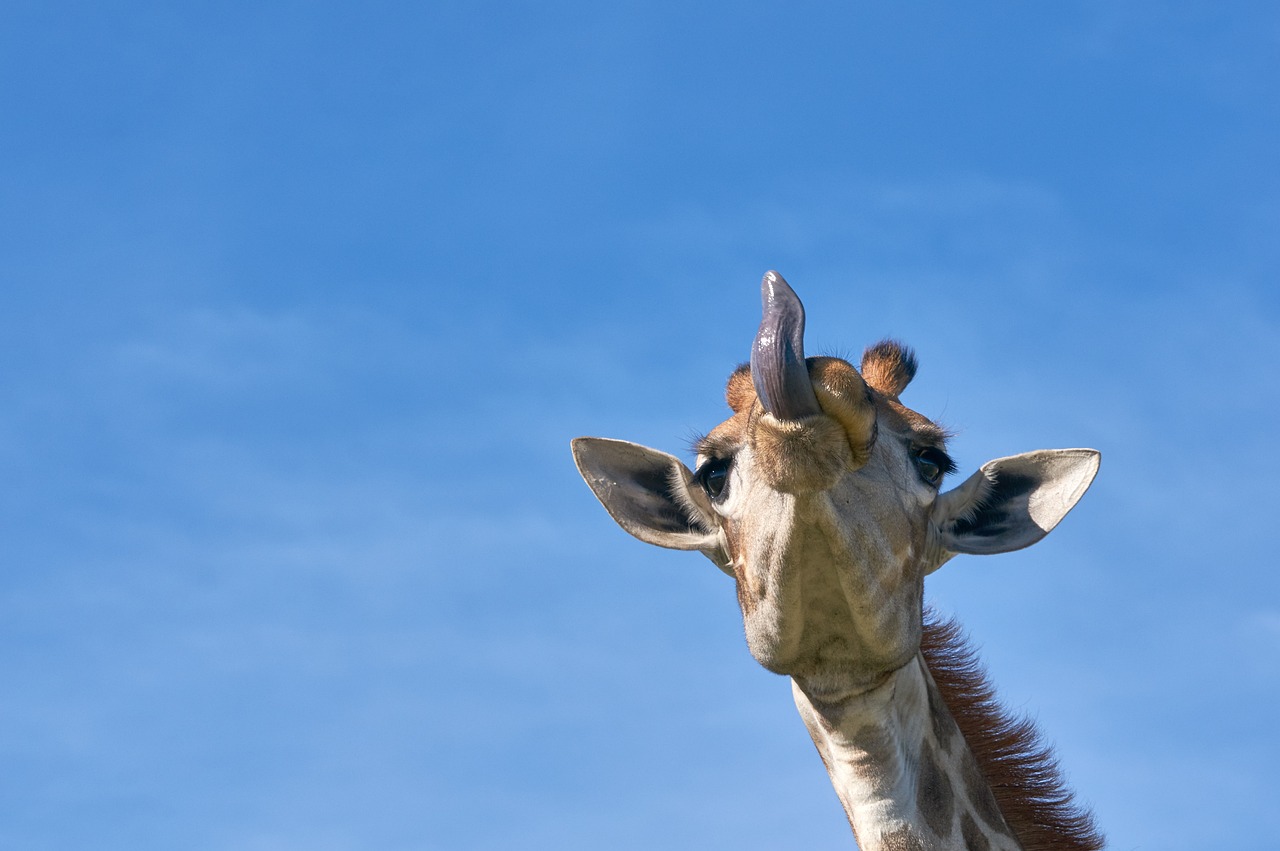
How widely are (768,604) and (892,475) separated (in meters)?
0.89

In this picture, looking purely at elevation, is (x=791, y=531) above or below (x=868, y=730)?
above

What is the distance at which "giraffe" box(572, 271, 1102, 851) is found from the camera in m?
6.89

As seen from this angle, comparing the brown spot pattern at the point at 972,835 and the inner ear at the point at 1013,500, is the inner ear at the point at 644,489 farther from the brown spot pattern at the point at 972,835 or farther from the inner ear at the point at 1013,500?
the brown spot pattern at the point at 972,835


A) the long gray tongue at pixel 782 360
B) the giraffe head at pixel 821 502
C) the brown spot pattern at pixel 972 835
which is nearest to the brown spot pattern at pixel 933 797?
the brown spot pattern at pixel 972 835

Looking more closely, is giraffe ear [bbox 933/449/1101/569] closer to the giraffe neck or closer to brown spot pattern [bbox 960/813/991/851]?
the giraffe neck

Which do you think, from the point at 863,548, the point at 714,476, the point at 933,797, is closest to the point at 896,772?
the point at 933,797

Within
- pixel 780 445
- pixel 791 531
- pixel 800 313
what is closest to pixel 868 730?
pixel 791 531

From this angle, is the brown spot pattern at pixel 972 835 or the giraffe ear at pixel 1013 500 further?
the giraffe ear at pixel 1013 500

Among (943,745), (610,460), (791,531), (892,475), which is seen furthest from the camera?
(610,460)

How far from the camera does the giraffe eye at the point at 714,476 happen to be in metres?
7.91

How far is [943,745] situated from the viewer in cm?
830

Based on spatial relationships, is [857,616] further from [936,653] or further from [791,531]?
[936,653]

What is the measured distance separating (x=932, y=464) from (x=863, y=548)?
1.06 metres

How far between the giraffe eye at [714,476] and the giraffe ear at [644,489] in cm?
52
